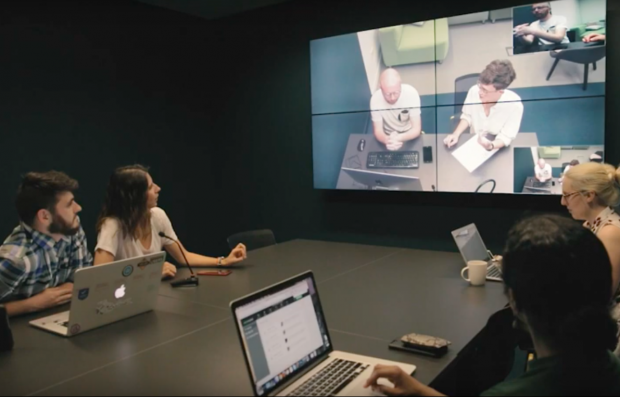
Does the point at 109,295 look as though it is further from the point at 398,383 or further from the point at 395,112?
the point at 395,112

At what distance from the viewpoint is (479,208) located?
405cm

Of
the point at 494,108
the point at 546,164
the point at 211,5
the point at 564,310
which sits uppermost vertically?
the point at 211,5

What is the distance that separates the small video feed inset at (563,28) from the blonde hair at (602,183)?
118cm

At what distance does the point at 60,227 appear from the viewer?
7.43 feet

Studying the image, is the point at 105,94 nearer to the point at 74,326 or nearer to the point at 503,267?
the point at 74,326

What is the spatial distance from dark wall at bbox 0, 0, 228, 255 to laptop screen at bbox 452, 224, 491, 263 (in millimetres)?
3042

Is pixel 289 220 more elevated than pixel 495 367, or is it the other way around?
pixel 289 220

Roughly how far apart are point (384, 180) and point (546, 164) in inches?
47.4

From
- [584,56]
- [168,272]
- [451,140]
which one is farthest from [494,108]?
[168,272]

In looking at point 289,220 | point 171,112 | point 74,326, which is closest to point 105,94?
point 171,112

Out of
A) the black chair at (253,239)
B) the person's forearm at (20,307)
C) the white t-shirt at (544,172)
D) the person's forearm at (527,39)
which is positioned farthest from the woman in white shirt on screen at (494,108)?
the person's forearm at (20,307)

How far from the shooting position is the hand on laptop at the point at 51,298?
2.13 metres

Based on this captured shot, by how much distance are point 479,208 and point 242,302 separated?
308 cm

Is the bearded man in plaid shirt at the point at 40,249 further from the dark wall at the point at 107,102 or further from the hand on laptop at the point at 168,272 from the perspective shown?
the dark wall at the point at 107,102
